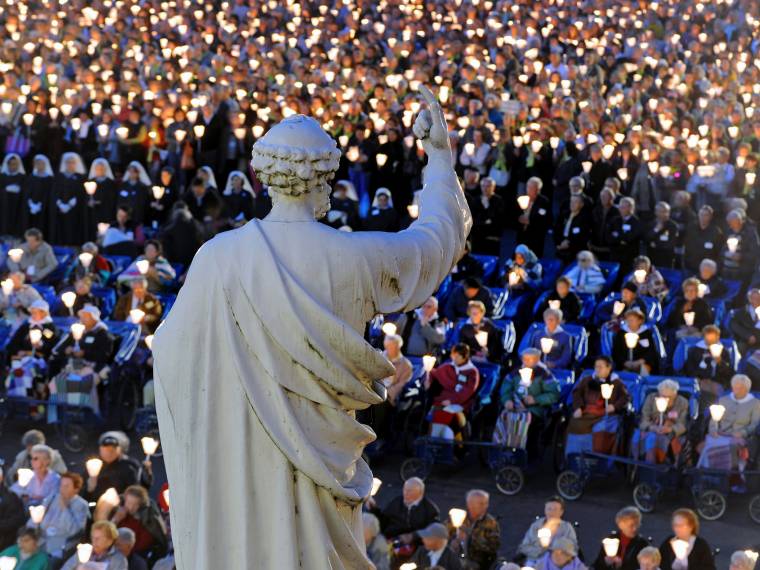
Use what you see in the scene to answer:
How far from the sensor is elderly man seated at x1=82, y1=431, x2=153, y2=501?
576 inches

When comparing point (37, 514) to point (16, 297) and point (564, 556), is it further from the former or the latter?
point (16, 297)

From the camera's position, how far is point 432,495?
1631cm

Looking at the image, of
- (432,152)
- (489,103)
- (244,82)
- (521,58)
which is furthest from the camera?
(521,58)

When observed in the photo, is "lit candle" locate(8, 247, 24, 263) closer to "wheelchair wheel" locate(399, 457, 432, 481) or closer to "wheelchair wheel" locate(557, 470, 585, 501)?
"wheelchair wheel" locate(399, 457, 432, 481)

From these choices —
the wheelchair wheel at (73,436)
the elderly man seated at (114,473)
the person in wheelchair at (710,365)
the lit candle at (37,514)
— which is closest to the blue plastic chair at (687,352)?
the person in wheelchair at (710,365)

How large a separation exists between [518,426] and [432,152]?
1198 centimetres

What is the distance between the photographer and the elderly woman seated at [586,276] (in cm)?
1919

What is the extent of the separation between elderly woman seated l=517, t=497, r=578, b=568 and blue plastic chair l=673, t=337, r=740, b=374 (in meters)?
4.21

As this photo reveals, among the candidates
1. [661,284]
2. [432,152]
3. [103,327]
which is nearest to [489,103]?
[661,284]

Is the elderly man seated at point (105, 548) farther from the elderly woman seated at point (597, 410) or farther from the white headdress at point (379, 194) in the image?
the white headdress at point (379, 194)

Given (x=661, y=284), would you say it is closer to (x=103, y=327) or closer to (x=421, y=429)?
(x=421, y=429)

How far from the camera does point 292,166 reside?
4.32 m

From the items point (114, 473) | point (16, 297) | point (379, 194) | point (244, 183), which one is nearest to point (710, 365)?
point (114, 473)

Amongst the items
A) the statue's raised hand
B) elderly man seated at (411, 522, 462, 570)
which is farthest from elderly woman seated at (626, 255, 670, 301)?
the statue's raised hand
